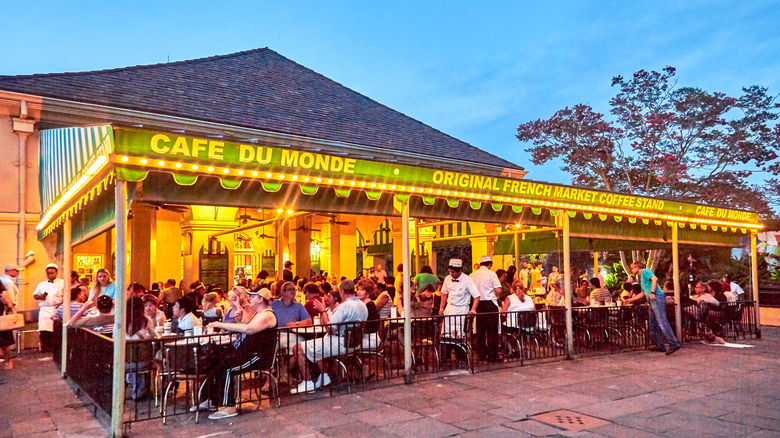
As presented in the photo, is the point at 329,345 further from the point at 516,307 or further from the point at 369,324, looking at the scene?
the point at 516,307

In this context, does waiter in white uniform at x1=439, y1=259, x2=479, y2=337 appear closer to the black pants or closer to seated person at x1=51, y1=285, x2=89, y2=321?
the black pants

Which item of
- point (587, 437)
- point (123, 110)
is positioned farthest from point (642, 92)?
point (587, 437)

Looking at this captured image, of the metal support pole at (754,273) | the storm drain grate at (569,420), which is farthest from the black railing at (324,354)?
the storm drain grate at (569,420)

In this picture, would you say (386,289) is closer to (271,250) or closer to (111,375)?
(111,375)

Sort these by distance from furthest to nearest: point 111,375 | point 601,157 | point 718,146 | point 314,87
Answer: point 601,157, point 718,146, point 314,87, point 111,375

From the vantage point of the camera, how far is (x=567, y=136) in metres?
25.5

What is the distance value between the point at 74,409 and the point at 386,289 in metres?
5.90

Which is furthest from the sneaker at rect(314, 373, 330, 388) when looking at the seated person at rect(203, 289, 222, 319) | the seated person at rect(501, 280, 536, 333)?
the seated person at rect(501, 280, 536, 333)

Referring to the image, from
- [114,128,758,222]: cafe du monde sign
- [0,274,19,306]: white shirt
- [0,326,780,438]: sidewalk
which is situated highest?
[114,128,758,222]: cafe du monde sign

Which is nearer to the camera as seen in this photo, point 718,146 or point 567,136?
point 718,146

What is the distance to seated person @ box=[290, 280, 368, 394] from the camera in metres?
7.30

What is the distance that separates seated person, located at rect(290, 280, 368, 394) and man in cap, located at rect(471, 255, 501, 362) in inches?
96.2

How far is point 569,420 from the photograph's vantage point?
5.93 metres

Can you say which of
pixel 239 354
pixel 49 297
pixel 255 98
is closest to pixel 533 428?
pixel 239 354
